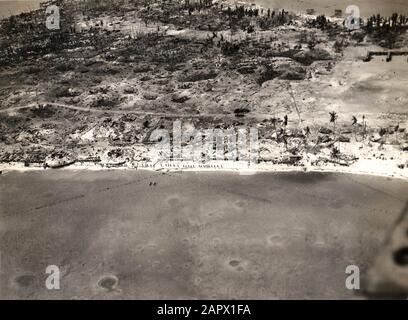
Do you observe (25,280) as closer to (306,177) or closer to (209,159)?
(209,159)

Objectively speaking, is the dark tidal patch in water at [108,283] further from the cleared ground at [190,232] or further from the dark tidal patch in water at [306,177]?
the dark tidal patch in water at [306,177]

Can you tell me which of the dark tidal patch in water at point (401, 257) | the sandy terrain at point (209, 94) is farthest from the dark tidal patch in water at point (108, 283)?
the dark tidal patch in water at point (401, 257)

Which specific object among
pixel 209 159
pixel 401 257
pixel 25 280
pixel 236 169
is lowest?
pixel 25 280

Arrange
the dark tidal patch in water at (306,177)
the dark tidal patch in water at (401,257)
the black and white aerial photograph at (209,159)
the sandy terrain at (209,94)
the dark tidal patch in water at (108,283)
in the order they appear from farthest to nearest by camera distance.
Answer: the sandy terrain at (209,94)
the dark tidal patch in water at (306,177)
the black and white aerial photograph at (209,159)
the dark tidal patch in water at (108,283)
the dark tidal patch in water at (401,257)

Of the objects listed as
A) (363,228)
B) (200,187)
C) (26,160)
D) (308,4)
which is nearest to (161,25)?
(308,4)

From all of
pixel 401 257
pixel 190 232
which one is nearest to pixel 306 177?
pixel 401 257

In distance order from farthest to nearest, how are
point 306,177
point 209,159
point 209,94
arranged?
point 209,94, point 209,159, point 306,177

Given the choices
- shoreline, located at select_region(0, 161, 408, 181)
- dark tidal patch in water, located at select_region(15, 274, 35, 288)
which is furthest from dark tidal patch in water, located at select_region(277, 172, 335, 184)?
dark tidal patch in water, located at select_region(15, 274, 35, 288)

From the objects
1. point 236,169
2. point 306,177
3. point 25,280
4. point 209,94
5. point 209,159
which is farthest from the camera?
point 209,94
